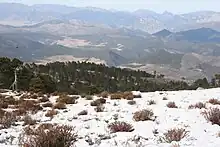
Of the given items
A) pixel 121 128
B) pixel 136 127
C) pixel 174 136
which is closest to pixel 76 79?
pixel 136 127

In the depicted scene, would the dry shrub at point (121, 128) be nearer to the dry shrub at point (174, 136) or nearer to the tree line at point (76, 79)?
the dry shrub at point (174, 136)

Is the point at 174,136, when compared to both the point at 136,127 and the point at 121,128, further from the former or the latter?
the point at 136,127

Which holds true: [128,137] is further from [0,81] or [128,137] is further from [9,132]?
[0,81]

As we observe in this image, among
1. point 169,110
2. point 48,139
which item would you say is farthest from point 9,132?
point 169,110

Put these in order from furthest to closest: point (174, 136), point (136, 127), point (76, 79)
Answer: point (76, 79) < point (136, 127) < point (174, 136)

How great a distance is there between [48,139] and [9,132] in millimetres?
5336

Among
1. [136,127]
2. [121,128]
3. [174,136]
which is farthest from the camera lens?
[136,127]

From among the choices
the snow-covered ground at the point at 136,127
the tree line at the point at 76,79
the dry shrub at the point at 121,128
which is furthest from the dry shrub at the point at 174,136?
the tree line at the point at 76,79

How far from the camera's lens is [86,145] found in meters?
11.0

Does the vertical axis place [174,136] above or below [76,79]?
above

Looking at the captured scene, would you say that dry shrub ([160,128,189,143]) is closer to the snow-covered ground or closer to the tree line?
the snow-covered ground

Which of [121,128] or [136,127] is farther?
[136,127]

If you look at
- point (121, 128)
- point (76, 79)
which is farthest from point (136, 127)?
point (76, 79)

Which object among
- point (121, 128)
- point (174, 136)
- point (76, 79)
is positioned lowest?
point (76, 79)
